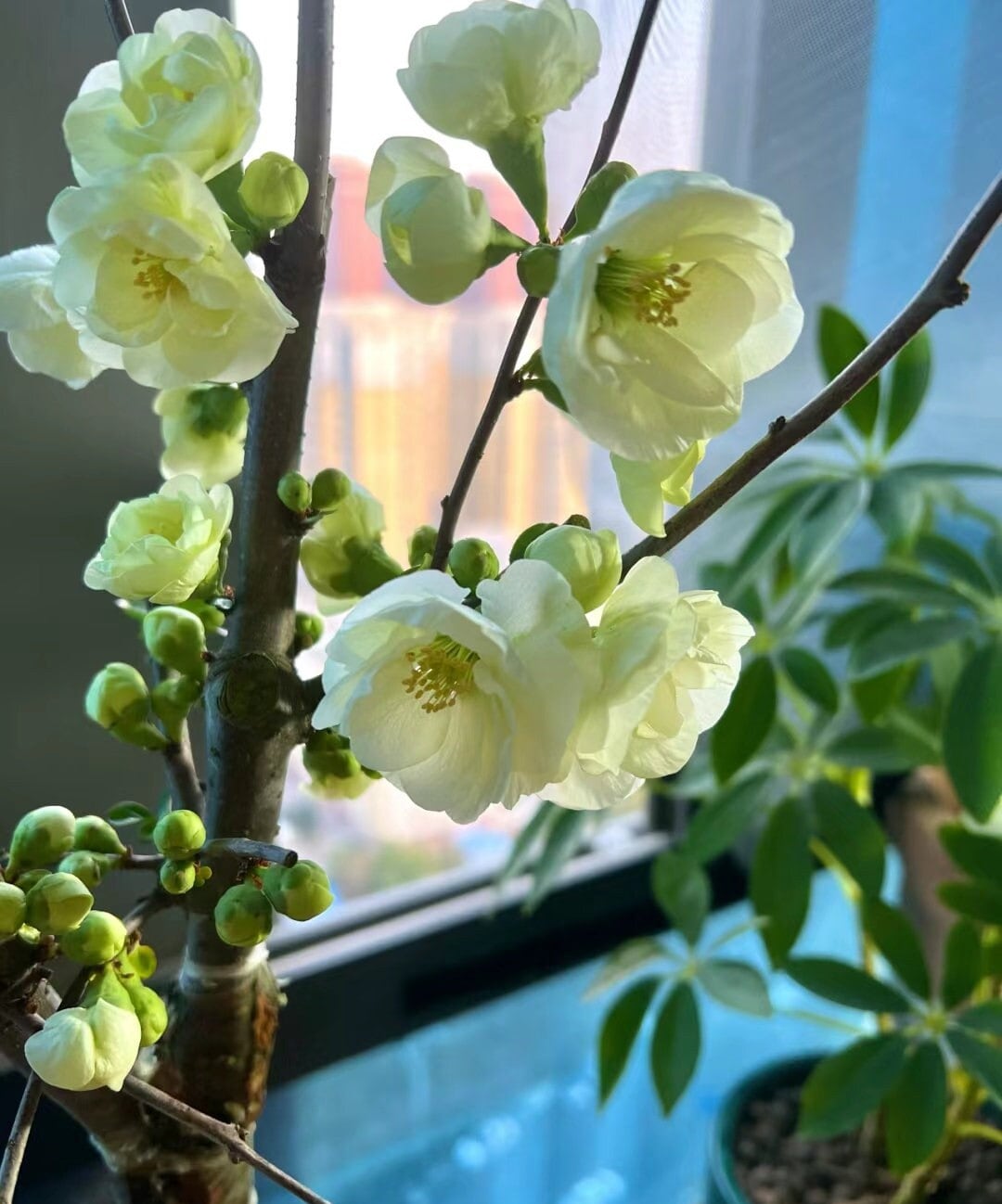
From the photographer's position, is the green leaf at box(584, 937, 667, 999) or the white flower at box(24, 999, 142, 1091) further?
the green leaf at box(584, 937, 667, 999)

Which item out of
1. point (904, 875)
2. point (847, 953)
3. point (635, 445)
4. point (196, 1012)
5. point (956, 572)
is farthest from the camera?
point (847, 953)

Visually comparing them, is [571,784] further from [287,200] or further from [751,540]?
[751,540]

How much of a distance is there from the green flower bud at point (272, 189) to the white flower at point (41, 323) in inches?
2.7

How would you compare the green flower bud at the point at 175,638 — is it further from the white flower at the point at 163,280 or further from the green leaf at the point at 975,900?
the green leaf at the point at 975,900

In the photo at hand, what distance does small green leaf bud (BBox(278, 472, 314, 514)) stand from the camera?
399 millimetres

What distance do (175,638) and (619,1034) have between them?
586 mm

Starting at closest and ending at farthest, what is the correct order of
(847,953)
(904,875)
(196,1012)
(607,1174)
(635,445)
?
1. (635,445)
2. (196,1012)
3. (607,1174)
4. (904,875)
5. (847,953)

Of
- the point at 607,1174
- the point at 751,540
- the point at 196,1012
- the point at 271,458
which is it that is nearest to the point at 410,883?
the point at 607,1174

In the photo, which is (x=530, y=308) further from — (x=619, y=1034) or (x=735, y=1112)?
(x=735, y=1112)

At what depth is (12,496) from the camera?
2.21ft

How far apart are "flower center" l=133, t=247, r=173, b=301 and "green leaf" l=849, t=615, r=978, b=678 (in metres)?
0.54

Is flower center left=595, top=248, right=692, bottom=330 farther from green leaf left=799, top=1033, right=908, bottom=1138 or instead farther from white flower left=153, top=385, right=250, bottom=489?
green leaf left=799, top=1033, right=908, bottom=1138

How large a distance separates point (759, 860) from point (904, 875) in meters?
0.41

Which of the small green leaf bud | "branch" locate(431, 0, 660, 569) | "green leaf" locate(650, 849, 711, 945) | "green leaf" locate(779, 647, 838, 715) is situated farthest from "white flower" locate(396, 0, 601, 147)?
"green leaf" locate(650, 849, 711, 945)
